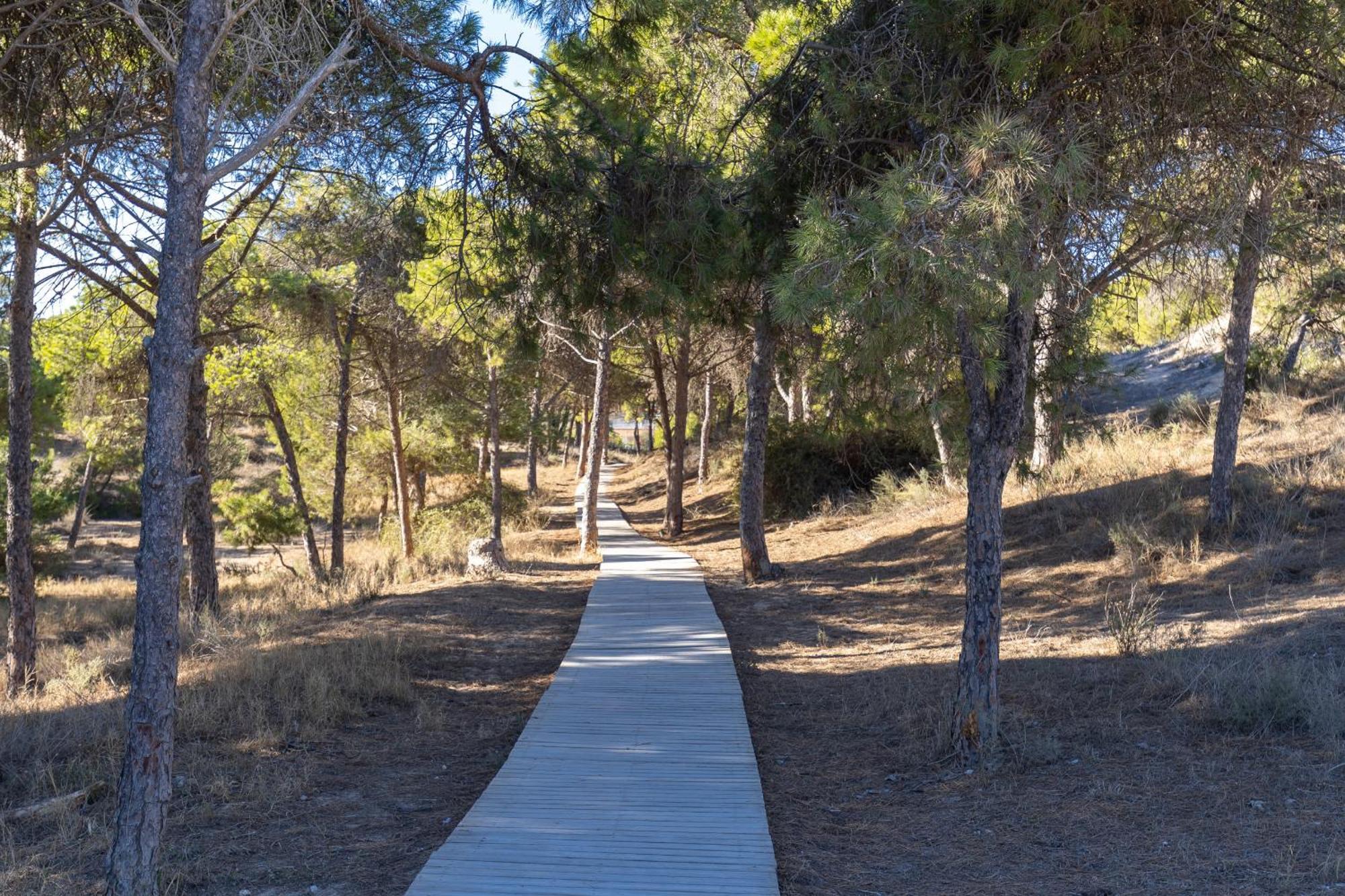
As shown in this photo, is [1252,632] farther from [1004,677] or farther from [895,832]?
[895,832]

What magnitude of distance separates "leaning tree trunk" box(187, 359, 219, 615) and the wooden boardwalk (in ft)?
21.7

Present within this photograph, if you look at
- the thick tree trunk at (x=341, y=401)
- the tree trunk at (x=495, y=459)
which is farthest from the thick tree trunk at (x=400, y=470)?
the tree trunk at (x=495, y=459)

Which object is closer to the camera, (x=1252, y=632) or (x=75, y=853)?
(x=75, y=853)

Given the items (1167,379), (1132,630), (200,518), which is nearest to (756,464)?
(1132,630)

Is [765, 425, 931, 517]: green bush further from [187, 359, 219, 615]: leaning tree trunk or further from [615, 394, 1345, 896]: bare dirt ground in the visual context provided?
[187, 359, 219, 615]: leaning tree trunk

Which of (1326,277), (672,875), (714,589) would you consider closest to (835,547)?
(714,589)

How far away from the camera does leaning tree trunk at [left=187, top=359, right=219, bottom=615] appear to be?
13.7 meters

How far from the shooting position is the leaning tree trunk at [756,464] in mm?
14781

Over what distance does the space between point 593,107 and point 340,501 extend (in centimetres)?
1364

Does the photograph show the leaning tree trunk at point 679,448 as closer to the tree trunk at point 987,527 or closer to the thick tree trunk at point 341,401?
the thick tree trunk at point 341,401

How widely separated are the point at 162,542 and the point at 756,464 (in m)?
11.2

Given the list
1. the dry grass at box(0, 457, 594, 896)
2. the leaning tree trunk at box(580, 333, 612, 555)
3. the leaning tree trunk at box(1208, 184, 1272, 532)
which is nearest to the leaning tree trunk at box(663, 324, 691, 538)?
the leaning tree trunk at box(580, 333, 612, 555)

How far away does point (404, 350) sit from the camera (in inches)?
803

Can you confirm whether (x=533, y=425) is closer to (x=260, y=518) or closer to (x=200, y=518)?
(x=260, y=518)
